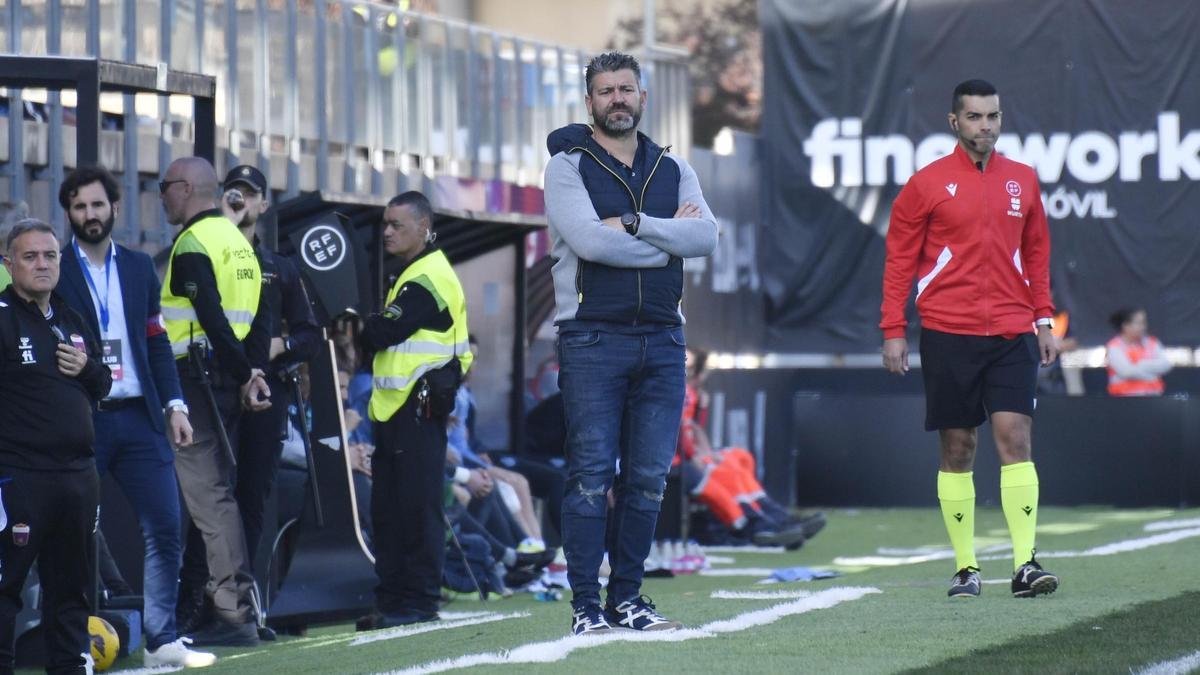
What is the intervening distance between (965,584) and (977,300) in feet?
3.71

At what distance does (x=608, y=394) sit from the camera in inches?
277

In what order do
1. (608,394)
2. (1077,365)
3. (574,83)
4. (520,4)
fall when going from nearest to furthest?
(608,394) → (574,83) → (1077,365) → (520,4)

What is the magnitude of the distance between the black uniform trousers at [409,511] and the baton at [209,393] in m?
1.13

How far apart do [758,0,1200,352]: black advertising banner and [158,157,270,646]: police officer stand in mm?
12254

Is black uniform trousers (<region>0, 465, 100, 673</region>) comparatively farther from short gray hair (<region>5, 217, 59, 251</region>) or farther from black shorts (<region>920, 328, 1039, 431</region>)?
black shorts (<region>920, 328, 1039, 431</region>)

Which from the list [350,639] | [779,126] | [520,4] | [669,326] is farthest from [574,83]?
[520,4]

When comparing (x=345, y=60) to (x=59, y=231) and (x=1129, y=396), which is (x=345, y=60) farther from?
(x=1129, y=396)

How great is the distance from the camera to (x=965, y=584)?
8555 mm

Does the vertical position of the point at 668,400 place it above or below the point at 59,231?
below

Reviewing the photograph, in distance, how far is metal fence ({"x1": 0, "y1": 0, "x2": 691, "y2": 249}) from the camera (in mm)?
11344

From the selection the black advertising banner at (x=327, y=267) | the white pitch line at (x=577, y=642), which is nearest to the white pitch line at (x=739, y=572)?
the black advertising banner at (x=327, y=267)

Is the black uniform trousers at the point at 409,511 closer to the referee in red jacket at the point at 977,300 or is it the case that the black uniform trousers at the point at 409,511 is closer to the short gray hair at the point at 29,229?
the referee in red jacket at the point at 977,300

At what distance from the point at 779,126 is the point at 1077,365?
3749 millimetres

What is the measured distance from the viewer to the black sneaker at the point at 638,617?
23.7 ft
